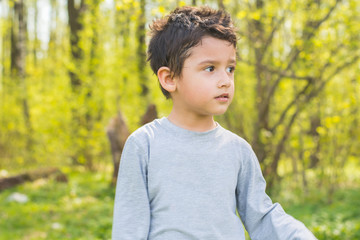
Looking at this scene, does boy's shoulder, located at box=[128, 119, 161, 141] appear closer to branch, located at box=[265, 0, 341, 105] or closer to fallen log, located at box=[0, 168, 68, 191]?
branch, located at box=[265, 0, 341, 105]

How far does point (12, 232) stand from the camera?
551 centimetres

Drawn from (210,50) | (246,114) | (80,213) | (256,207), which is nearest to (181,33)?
(210,50)

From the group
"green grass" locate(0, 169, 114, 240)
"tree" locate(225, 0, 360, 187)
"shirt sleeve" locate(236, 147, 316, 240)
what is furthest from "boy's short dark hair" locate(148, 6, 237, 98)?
"tree" locate(225, 0, 360, 187)

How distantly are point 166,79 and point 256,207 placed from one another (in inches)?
27.4

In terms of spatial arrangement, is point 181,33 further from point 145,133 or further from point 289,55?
point 289,55

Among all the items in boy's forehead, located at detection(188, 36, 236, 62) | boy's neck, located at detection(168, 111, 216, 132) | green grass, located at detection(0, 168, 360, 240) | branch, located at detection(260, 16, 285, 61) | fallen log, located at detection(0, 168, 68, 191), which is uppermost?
branch, located at detection(260, 16, 285, 61)

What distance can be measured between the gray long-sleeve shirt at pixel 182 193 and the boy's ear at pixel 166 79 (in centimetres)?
16

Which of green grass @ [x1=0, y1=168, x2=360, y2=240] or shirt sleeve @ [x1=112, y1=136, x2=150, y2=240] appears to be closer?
shirt sleeve @ [x1=112, y1=136, x2=150, y2=240]

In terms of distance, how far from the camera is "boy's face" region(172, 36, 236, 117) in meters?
1.79

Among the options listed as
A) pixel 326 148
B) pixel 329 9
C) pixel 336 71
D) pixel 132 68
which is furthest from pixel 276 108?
pixel 132 68

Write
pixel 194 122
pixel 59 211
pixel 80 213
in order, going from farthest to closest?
pixel 59 211 → pixel 80 213 → pixel 194 122

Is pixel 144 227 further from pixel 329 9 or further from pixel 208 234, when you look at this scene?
pixel 329 9

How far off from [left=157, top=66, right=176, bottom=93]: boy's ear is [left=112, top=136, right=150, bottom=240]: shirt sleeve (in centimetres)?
30

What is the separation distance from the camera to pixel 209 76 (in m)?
1.80
